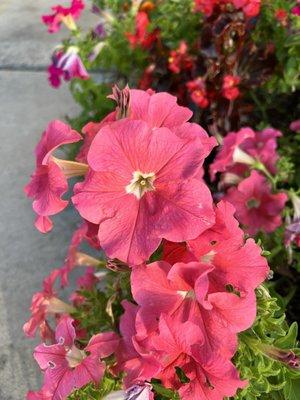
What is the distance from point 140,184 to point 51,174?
0.17 meters

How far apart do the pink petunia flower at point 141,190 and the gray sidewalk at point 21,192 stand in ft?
4.69

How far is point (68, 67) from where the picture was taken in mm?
2932

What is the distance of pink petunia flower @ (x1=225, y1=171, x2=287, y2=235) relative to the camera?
1.94 metres

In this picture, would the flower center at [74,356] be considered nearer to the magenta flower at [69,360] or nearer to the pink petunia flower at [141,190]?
the magenta flower at [69,360]

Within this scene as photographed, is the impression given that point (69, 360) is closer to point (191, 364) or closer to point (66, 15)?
point (191, 364)

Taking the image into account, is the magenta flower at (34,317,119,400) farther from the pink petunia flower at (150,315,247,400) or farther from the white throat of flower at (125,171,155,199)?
the white throat of flower at (125,171,155,199)

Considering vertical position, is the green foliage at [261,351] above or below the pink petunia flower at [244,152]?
above

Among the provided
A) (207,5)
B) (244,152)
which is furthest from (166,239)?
(207,5)

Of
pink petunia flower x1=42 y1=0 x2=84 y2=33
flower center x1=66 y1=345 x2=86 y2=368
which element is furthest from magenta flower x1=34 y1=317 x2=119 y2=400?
pink petunia flower x1=42 y1=0 x2=84 y2=33

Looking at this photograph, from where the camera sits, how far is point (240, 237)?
41.0 inches

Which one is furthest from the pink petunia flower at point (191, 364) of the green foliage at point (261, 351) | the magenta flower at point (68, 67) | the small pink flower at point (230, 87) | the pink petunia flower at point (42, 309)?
the magenta flower at point (68, 67)

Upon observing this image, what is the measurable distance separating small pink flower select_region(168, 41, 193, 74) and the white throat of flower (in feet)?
5.79

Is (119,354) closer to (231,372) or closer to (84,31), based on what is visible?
(231,372)

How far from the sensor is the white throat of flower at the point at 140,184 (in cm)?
103
